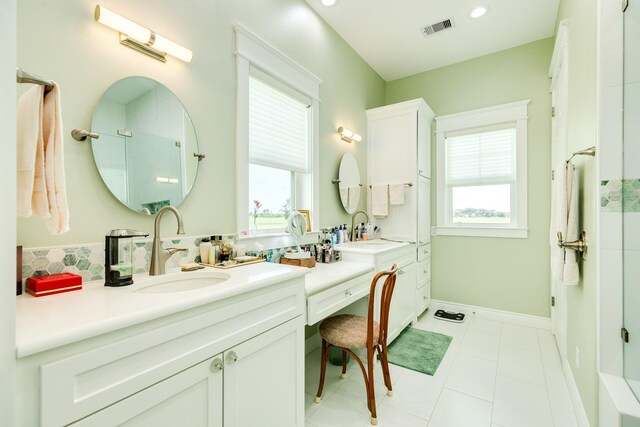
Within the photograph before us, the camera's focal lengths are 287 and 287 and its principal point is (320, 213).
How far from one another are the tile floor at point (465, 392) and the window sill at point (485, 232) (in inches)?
43.6

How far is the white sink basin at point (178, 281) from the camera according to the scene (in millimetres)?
1267

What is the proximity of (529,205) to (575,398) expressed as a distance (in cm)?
196

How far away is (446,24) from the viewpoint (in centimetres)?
284

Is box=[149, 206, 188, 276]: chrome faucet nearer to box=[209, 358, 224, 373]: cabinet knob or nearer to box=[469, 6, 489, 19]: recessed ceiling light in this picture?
box=[209, 358, 224, 373]: cabinet knob

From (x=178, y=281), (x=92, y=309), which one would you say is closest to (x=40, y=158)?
(x=92, y=309)

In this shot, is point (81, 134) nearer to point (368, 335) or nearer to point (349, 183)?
point (368, 335)

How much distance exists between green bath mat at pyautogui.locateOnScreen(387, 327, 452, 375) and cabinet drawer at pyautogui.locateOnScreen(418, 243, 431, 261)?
79 cm

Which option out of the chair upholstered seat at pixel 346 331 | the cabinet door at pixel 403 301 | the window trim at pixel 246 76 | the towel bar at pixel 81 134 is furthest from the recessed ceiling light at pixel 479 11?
the towel bar at pixel 81 134

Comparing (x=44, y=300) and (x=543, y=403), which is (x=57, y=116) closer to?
(x=44, y=300)

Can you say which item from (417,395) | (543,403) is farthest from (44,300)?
(543,403)

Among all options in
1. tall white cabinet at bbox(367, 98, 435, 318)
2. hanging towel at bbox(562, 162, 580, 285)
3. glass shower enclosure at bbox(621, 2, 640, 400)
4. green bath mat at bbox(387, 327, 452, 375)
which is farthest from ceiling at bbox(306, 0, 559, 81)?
green bath mat at bbox(387, 327, 452, 375)

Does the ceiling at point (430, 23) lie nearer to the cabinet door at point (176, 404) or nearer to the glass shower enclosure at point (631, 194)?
the glass shower enclosure at point (631, 194)

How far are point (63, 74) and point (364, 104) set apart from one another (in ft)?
9.48

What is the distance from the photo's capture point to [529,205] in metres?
3.14
